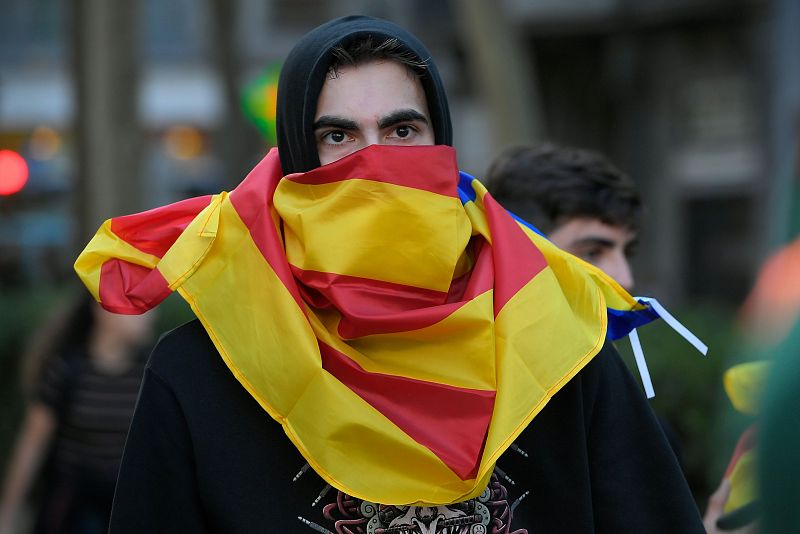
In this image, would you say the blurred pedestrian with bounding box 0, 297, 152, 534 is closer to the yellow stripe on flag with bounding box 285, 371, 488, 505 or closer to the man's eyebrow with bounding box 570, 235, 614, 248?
the man's eyebrow with bounding box 570, 235, 614, 248

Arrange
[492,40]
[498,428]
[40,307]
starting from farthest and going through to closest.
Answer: [492,40] → [40,307] → [498,428]

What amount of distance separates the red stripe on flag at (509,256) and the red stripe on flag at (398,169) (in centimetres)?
9

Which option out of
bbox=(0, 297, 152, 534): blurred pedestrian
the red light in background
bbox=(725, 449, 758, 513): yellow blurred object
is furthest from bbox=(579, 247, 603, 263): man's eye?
the red light in background

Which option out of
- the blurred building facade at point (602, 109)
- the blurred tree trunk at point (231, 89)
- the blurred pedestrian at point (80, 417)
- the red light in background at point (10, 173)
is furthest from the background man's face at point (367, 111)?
the red light in background at point (10, 173)

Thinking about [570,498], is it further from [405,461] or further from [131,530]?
[131,530]

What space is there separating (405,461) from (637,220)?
1.35 metres

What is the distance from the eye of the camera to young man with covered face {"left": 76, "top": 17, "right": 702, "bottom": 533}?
1956 millimetres

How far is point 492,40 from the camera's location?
8.47 m

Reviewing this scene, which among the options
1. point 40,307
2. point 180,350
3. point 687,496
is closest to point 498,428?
point 687,496

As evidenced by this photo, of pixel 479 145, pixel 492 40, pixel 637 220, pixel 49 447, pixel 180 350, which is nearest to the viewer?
pixel 180 350

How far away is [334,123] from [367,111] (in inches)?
2.6

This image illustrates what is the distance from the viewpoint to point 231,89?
486 inches

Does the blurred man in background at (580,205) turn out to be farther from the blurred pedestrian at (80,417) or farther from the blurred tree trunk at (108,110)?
the blurred tree trunk at (108,110)

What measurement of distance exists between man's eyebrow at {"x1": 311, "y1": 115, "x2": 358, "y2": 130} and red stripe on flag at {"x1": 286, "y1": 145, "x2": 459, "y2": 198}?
0.10 m
